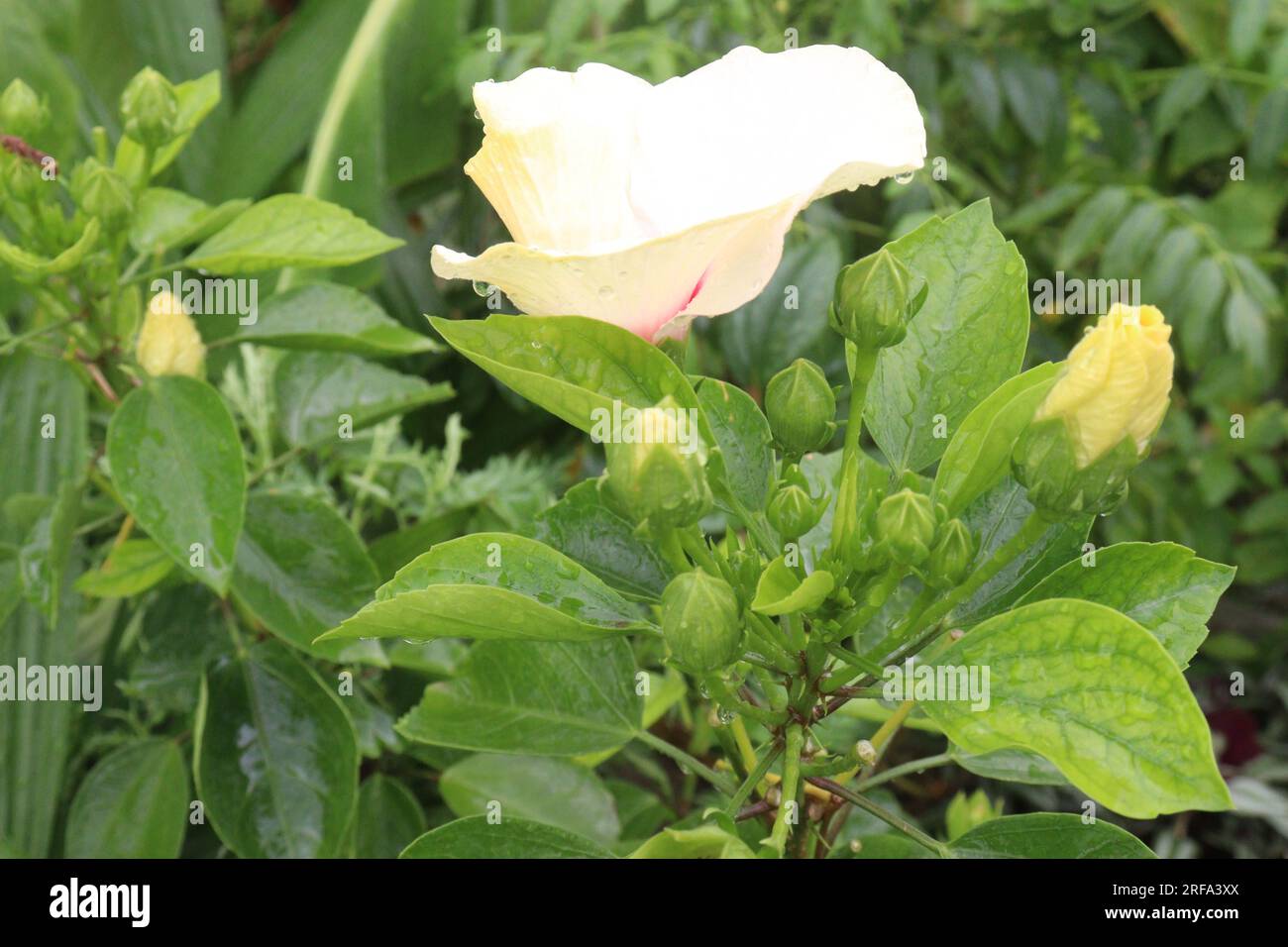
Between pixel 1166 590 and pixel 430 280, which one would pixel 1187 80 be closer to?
pixel 430 280

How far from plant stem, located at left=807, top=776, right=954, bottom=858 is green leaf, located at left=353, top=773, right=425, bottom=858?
30cm

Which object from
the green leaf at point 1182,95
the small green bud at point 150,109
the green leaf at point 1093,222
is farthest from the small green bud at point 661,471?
the green leaf at point 1182,95

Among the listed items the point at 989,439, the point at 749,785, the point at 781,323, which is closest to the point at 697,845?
the point at 749,785

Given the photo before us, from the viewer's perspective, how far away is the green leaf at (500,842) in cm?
37

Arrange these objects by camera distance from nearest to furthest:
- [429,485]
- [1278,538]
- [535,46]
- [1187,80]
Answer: [429,485] < [535,46] < [1187,80] < [1278,538]

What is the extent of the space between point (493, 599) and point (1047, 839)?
195mm

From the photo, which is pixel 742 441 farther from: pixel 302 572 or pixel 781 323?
pixel 781 323

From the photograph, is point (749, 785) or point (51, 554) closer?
point (749, 785)

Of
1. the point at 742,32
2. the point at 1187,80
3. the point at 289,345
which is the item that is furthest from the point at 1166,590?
the point at 1187,80

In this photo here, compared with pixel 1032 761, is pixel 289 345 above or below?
above

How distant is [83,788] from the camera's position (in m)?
0.59

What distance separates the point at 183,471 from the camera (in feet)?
1.60
